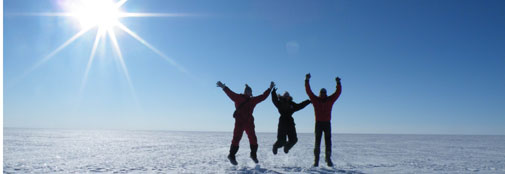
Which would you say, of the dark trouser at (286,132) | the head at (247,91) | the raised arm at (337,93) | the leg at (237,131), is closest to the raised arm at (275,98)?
the dark trouser at (286,132)

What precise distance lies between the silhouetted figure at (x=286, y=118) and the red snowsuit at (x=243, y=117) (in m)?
0.62

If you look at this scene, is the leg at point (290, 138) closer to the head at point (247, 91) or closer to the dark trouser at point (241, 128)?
the dark trouser at point (241, 128)

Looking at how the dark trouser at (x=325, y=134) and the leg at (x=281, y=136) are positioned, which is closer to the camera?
the dark trouser at (x=325, y=134)

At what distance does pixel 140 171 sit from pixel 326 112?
10.9 feet

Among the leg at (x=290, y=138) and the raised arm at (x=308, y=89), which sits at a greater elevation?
the raised arm at (x=308, y=89)

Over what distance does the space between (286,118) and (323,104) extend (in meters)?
0.99

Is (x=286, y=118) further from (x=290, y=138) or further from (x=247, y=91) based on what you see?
(x=247, y=91)

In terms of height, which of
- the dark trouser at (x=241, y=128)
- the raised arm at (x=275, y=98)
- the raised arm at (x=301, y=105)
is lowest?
the dark trouser at (x=241, y=128)

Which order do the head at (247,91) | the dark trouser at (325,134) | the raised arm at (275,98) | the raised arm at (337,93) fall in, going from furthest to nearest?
1. the raised arm at (275,98)
2. the head at (247,91)
3. the raised arm at (337,93)
4. the dark trouser at (325,134)

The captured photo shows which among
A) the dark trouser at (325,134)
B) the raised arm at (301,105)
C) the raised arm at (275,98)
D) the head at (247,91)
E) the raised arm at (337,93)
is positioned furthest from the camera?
the raised arm at (301,105)

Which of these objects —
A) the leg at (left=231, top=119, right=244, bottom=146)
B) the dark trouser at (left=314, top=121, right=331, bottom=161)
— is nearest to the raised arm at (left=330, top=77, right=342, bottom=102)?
the dark trouser at (left=314, top=121, right=331, bottom=161)

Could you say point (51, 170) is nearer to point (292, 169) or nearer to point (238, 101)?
point (238, 101)

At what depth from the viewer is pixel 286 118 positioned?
6.46 meters

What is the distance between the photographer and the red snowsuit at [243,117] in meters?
5.77
